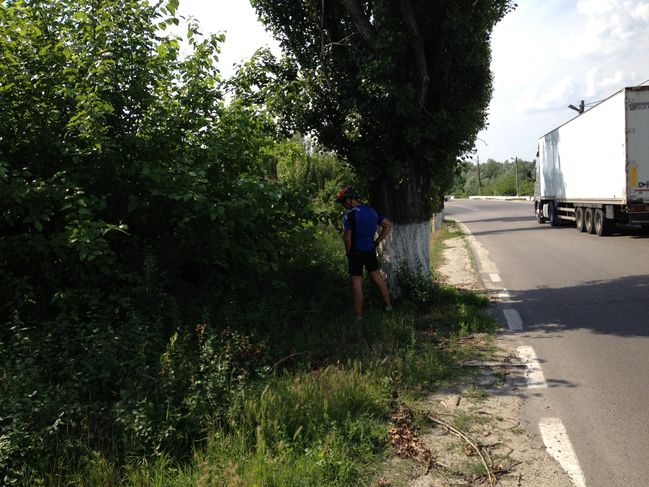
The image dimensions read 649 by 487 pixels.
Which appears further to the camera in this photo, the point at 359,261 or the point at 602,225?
the point at 602,225

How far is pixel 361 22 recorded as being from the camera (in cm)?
787

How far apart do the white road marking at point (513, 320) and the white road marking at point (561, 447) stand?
10.0ft

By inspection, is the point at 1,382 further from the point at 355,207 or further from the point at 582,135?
the point at 582,135

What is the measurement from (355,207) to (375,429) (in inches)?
157

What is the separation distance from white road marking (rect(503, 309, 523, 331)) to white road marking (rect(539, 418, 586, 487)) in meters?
3.06

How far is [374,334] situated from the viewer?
6.47 meters

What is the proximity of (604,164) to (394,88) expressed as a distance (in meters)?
12.5

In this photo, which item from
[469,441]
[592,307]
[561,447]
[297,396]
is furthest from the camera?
[592,307]

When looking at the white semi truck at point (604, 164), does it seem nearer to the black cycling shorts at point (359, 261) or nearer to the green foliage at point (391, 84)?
the green foliage at point (391, 84)

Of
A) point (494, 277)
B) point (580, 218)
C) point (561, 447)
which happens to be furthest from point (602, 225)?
point (561, 447)

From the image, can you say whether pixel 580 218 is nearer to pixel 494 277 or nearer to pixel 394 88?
pixel 494 277

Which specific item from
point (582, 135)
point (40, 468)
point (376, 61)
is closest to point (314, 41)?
point (376, 61)

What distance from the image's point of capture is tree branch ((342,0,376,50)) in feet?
25.7

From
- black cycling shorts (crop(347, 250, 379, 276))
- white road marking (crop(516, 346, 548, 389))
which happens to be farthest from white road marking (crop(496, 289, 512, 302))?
white road marking (crop(516, 346, 548, 389))
